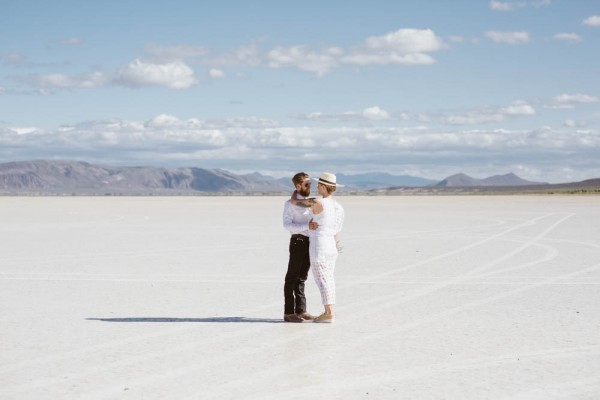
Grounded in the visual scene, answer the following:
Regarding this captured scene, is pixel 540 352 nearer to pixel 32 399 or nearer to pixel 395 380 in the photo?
pixel 395 380

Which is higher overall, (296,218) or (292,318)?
(296,218)

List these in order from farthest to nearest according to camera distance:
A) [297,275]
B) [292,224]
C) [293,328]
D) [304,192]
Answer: [297,275] → [292,224] → [304,192] → [293,328]

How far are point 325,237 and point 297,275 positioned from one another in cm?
70

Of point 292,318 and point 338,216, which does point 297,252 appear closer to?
point 338,216

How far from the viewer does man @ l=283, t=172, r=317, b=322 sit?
10.5 m

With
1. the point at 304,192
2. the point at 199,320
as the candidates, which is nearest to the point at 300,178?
the point at 304,192

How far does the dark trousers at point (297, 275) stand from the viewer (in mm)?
10750

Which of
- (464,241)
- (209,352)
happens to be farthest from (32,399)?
(464,241)

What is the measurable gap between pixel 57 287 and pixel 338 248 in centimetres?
585

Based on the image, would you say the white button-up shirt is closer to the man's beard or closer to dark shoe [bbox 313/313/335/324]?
the man's beard

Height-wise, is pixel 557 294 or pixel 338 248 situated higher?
A: pixel 338 248

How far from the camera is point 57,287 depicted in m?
14.3

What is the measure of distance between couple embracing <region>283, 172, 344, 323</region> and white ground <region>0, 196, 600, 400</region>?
31 cm

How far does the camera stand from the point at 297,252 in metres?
10.8
